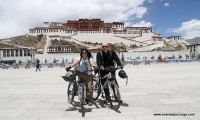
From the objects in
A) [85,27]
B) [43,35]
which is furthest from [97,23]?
[43,35]

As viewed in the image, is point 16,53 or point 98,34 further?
point 98,34

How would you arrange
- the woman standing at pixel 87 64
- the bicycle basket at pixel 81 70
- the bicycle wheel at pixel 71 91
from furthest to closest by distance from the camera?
the bicycle wheel at pixel 71 91 < the woman standing at pixel 87 64 < the bicycle basket at pixel 81 70

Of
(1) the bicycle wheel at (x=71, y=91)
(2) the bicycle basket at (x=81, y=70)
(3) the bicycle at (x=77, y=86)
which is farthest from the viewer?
(1) the bicycle wheel at (x=71, y=91)

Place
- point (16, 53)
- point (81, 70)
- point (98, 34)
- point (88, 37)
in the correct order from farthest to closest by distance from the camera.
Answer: point (98, 34), point (88, 37), point (16, 53), point (81, 70)

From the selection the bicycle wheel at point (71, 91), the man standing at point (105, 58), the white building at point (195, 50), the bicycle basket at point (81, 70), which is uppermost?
the white building at point (195, 50)

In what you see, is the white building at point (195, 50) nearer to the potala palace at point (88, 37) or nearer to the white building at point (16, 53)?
the potala palace at point (88, 37)

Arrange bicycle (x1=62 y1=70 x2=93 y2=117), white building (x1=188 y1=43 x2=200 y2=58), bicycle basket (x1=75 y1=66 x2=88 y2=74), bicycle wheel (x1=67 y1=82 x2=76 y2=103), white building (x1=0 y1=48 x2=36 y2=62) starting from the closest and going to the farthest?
bicycle (x1=62 y1=70 x2=93 y2=117) → bicycle basket (x1=75 y1=66 x2=88 y2=74) → bicycle wheel (x1=67 y1=82 x2=76 y2=103) → white building (x1=0 y1=48 x2=36 y2=62) → white building (x1=188 y1=43 x2=200 y2=58)

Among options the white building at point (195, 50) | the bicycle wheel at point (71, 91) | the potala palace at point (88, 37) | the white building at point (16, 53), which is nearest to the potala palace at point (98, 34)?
the potala palace at point (88, 37)

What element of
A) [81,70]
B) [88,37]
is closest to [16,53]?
[88,37]

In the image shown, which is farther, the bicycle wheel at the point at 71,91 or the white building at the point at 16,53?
the white building at the point at 16,53

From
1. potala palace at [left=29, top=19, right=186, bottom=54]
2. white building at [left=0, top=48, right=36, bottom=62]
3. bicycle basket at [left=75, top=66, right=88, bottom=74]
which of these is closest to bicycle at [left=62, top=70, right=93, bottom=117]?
bicycle basket at [left=75, top=66, right=88, bottom=74]

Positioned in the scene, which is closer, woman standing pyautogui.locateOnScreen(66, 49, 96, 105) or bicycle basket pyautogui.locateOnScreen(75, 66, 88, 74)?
bicycle basket pyautogui.locateOnScreen(75, 66, 88, 74)

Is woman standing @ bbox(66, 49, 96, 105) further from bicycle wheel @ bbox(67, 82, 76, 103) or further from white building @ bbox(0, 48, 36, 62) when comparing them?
→ white building @ bbox(0, 48, 36, 62)

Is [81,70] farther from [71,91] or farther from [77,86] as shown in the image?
[71,91]
